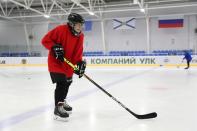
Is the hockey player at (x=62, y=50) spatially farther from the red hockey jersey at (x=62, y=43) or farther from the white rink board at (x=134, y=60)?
the white rink board at (x=134, y=60)

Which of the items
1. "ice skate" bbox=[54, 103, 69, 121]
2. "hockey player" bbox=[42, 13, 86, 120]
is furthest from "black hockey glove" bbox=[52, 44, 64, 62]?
"ice skate" bbox=[54, 103, 69, 121]

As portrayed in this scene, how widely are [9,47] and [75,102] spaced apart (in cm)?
1826

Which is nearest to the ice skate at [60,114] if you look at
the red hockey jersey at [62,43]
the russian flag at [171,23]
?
the red hockey jersey at [62,43]

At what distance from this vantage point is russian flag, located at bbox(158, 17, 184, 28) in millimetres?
16953

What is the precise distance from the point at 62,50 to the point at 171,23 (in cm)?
1553

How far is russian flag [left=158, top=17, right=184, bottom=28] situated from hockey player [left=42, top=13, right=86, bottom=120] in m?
15.2

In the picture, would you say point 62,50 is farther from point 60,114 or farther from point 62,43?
point 60,114

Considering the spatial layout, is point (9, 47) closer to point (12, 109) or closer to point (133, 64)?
point (133, 64)

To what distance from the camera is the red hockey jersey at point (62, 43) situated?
2.68 m

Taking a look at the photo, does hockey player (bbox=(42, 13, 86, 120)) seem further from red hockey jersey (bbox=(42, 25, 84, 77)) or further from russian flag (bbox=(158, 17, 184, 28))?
russian flag (bbox=(158, 17, 184, 28))

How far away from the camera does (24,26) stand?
66.3 ft

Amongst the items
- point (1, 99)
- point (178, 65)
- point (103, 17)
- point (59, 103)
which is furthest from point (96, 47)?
point (59, 103)

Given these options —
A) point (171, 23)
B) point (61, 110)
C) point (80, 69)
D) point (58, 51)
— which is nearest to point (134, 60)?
point (171, 23)

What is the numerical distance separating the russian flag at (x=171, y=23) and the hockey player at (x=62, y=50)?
15181 millimetres
